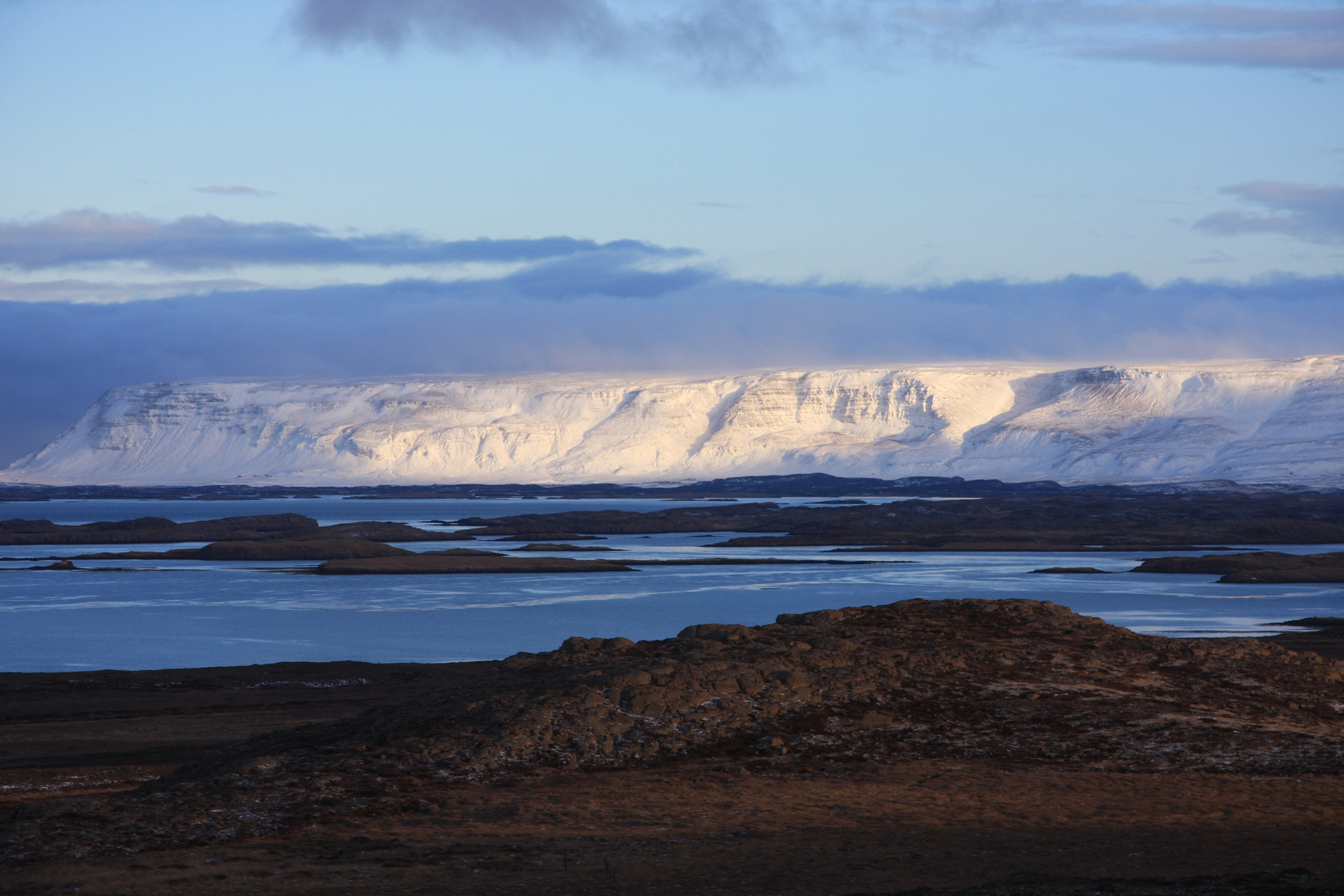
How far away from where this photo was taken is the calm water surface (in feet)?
97.4

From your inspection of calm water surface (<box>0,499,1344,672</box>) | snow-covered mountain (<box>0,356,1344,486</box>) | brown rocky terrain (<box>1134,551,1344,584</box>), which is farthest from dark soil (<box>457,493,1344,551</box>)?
snow-covered mountain (<box>0,356,1344,486</box>)

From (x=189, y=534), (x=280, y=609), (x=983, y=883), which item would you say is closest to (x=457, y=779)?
(x=983, y=883)

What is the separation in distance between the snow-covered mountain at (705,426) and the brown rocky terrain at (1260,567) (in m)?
90.8

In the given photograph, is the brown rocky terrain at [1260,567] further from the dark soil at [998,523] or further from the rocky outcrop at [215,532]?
the rocky outcrop at [215,532]

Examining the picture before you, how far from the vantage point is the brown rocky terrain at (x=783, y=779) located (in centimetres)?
916

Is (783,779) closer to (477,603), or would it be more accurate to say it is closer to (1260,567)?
(477,603)

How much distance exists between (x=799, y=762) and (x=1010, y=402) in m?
165

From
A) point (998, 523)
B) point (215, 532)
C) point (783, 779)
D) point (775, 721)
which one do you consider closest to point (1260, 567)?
point (998, 523)

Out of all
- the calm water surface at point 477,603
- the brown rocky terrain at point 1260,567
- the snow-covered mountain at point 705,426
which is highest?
the snow-covered mountain at point 705,426

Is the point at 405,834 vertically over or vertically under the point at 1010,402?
under

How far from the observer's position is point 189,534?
70.7 metres

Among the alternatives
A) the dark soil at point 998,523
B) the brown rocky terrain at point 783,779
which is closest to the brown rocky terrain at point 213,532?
the dark soil at point 998,523

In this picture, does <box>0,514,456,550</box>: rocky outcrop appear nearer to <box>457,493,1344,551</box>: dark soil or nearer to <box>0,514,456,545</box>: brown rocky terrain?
<box>0,514,456,545</box>: brown rocky terrain

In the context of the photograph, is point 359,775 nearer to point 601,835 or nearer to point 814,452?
point 601,835
